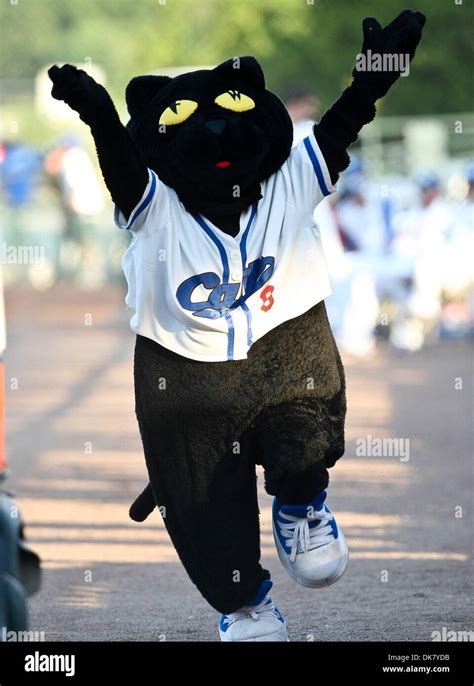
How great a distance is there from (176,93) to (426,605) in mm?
2172

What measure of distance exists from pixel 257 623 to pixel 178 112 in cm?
162

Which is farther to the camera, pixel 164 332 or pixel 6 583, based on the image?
pixel 164 332

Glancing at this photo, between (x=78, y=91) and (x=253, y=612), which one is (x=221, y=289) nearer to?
(x=78, y=91)

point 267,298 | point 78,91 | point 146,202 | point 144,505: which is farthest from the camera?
point 144,505

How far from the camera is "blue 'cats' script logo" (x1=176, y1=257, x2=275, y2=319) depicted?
16.0ft

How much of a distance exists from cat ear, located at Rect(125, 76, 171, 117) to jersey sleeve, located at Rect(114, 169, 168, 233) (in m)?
0.32

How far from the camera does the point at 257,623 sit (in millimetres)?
4977

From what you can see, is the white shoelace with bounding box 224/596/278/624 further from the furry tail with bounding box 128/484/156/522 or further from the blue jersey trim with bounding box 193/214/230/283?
the blue jersey trim with bounding box 193/214/230/283

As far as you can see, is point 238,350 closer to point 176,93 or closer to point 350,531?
point 176,93

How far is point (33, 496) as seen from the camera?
28.5ft

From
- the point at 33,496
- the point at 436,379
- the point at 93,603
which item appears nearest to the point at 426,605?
the point at 93,603

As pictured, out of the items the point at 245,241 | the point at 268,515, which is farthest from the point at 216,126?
the point at 268,515

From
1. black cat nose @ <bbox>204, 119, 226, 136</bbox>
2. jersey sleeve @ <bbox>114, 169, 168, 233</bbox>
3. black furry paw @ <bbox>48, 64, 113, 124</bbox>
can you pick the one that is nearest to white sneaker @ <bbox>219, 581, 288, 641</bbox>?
jersey sleeve @ <bbox>114, 169, 168, 233</bbox>

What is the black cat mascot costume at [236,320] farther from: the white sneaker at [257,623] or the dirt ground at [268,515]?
the dirt ground at [268,515]
